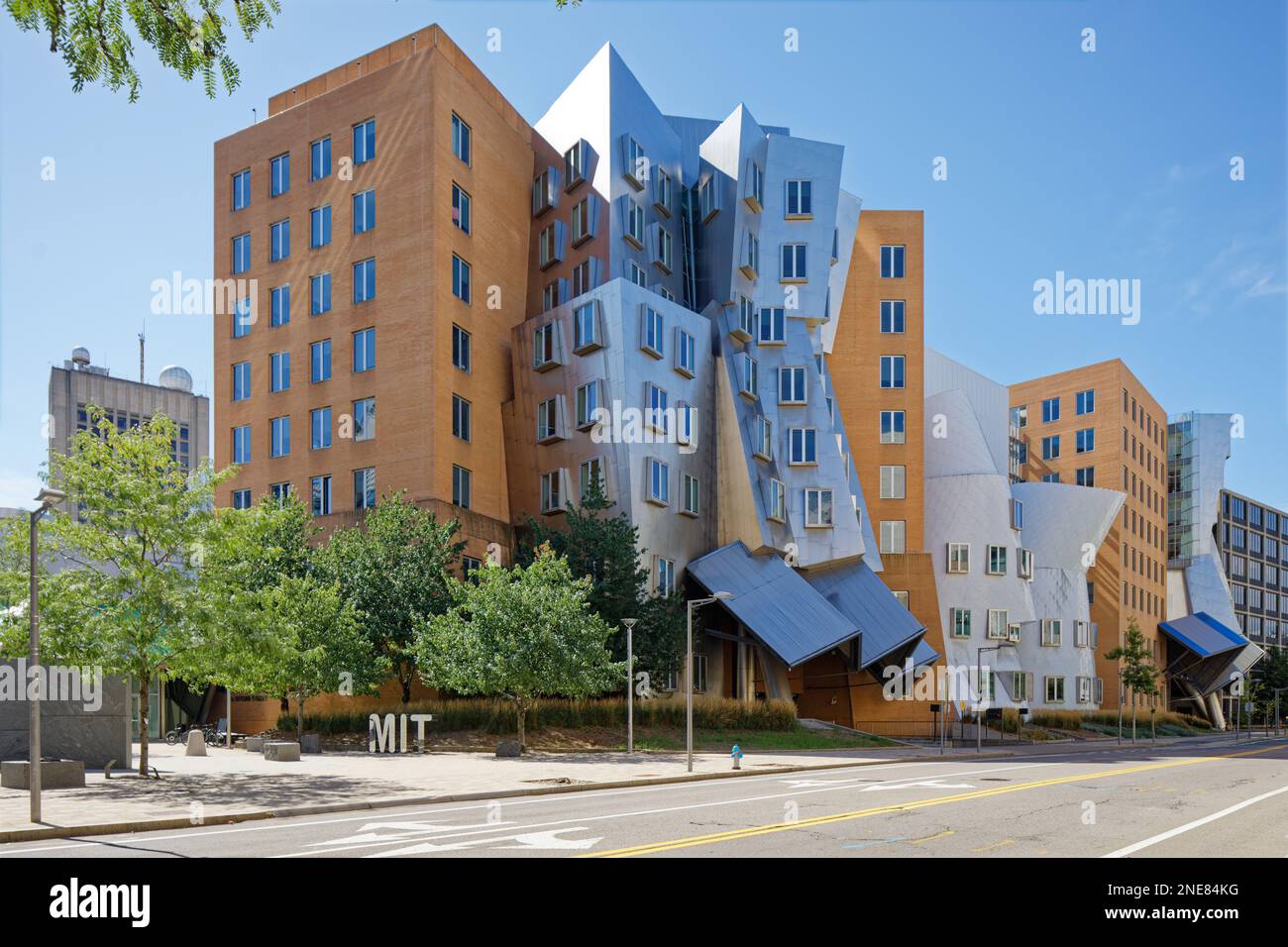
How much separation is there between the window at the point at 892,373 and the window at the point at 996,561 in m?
13.0

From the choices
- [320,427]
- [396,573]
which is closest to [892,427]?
[320,427]

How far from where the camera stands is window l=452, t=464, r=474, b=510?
164 ft

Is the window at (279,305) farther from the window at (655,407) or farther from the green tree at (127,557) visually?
the green tree at (127,557)

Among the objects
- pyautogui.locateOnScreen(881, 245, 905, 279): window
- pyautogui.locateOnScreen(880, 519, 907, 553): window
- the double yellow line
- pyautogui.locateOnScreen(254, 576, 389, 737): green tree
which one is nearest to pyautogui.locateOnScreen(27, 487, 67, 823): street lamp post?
the double yellow line

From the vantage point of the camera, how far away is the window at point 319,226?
177ft

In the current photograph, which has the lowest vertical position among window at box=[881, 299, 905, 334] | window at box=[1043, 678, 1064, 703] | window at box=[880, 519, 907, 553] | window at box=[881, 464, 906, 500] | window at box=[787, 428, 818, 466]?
window at box=[1043, 678, 1064, 703]

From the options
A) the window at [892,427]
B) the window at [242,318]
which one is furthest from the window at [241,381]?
the window at [892,427]

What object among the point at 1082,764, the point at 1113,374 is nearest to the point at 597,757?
the point at 1082,764

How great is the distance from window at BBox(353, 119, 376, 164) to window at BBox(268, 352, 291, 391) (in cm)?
1065

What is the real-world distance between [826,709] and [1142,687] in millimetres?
31892

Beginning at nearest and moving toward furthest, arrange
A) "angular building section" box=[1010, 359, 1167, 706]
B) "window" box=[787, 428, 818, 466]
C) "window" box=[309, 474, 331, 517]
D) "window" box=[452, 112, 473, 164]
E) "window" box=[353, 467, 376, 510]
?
1. "window" box=[353, 467, 376, 510]
2. "window" box=[452, 112, 473, 164]
3. "window" box=[309, 474, 331, 517]
4. "window" box=[787, 428, 818, 466]
5. "angular building section" box=[1010, 359, 1167, 706]

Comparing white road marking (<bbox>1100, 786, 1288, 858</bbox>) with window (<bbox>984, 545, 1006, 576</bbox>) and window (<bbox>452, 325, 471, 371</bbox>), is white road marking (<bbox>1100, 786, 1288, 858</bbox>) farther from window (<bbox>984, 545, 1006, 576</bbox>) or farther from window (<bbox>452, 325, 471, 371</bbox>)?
window (<bbox>984, 545, 1006, 576</bbox>)

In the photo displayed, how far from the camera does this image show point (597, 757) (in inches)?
1422
